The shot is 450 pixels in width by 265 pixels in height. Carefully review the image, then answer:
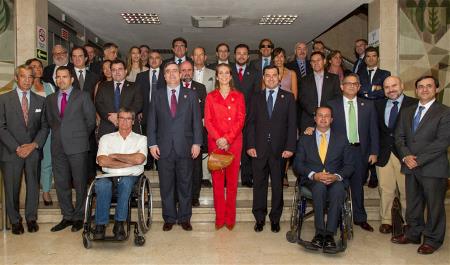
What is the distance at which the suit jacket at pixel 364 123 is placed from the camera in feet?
14.3

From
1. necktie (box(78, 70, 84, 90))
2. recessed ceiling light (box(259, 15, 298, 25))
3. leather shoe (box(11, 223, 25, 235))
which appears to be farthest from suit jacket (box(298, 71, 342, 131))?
recessed ceiling light (box(259, 15, 298, 25))

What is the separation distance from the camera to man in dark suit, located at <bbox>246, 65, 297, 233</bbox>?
14.1ft

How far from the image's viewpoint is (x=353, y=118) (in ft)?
14.4

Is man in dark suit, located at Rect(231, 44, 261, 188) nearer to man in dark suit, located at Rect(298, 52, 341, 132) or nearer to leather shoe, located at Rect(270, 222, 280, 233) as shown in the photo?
man in dark suit, located at Rect(298, 52, 341, 132)

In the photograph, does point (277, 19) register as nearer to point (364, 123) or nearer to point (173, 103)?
point (364, 123)

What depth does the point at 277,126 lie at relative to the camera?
14.1 feet

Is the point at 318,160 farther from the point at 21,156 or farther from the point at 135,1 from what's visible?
the point at 135,1

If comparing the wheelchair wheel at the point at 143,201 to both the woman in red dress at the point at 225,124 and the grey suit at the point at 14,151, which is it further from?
the grey suit at the point at 14,151

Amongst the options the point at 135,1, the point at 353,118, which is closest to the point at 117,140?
the point at 353,118

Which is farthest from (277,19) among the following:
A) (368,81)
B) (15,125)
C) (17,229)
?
(17,229)

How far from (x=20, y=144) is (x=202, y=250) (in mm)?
2120

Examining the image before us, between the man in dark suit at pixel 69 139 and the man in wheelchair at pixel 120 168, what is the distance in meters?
0.39

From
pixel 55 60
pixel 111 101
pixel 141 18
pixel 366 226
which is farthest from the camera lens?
pixel 141 18

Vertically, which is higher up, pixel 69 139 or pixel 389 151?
pixel 69 139
